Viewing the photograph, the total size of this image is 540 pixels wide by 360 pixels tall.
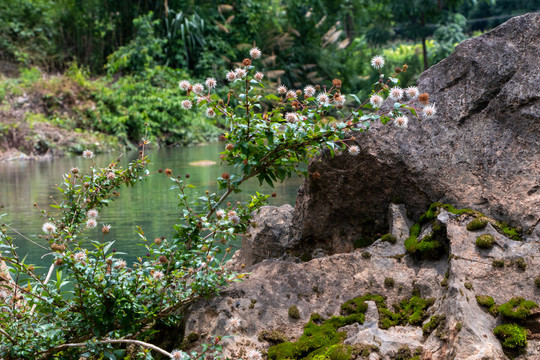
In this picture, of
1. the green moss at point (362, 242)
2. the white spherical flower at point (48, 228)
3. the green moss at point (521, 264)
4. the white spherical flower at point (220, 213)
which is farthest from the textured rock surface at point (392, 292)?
the white spherical flower at point (48, 228)

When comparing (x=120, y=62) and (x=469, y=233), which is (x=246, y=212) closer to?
(x=469, y=233)

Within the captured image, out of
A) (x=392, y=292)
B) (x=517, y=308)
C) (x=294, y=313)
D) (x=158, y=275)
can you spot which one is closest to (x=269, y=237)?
(x=294, y=313)

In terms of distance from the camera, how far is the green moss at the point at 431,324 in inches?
A: 108

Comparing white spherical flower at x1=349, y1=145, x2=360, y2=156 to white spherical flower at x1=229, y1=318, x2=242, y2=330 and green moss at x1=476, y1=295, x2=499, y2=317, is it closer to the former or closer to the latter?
green moss at x1=476, y1=295, x2=499, y2=317

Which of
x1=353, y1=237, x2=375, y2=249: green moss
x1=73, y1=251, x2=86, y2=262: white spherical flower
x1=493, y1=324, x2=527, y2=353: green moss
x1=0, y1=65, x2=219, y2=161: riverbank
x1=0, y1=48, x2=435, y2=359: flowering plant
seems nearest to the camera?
x1=493, y1=324, x2=527, y2=353: green moss

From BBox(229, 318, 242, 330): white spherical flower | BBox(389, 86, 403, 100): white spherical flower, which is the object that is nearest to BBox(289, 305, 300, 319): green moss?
BBox(229, 318, 242, 330): white spherical flower

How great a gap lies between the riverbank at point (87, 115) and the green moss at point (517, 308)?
44.4 feet

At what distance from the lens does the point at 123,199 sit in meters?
8.27

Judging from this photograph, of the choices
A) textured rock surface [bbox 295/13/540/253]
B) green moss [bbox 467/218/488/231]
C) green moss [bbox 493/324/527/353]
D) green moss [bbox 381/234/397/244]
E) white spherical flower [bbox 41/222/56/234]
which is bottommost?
green moss [bbox 493/324/527/353]

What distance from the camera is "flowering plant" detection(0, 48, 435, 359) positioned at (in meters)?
2.79

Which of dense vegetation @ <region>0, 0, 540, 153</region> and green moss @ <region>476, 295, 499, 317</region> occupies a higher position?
dense vegetation @ <region>0, 0, 540, 153</region>

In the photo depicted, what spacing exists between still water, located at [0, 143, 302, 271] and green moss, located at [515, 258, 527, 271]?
1952 mm

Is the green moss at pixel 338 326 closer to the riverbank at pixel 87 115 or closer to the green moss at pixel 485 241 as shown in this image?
the green moss at pixel 485 241

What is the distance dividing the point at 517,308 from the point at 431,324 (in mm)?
382
